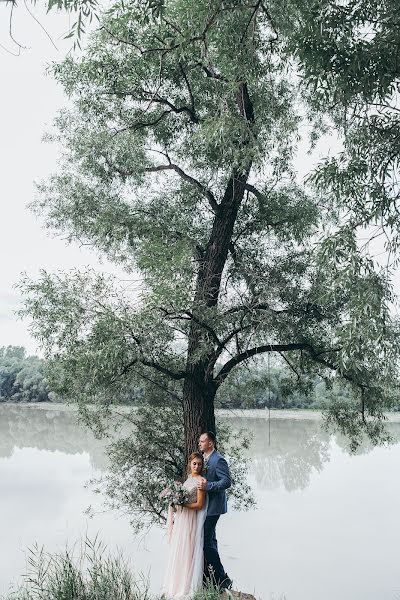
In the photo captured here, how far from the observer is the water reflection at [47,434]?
19281 millimetres

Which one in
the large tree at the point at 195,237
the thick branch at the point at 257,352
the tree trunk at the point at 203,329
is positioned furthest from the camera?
the thick branch at the point at 257,352

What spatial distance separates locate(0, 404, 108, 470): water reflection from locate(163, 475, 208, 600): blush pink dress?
10.5 metres

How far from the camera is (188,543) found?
4.54 meters

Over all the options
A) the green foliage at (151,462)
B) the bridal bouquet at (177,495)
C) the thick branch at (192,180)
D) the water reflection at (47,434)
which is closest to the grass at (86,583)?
the bridal bouquet at (177,495)

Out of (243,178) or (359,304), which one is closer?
(359,304)

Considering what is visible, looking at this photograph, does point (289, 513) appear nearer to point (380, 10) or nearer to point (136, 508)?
point (136, 508)

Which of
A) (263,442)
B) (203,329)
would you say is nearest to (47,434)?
(263,442)

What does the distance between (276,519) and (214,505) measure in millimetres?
8759

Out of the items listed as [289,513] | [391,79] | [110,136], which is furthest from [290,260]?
[289,513]

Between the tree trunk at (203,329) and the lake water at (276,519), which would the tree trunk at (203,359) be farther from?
the lake water at (276,519)

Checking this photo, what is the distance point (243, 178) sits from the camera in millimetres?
6762

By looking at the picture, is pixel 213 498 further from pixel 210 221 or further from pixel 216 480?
pixel 210 221

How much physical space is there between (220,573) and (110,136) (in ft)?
15.4

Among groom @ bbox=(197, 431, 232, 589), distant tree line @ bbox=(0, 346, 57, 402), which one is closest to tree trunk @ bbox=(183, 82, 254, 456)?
groom @ bbox=(197, 431, 232, 589)
